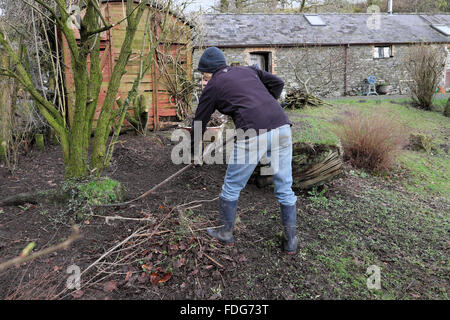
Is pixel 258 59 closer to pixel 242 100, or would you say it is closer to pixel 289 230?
pixel 242 100

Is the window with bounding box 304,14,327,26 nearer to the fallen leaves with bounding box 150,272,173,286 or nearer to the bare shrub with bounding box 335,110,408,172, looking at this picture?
the bare shrub with bounding box 335,110,408,172

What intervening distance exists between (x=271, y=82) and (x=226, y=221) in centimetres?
139

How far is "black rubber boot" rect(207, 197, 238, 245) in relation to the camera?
121 inches

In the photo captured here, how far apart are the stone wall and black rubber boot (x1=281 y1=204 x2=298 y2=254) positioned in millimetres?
15270

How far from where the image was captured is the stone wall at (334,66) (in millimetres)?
17922

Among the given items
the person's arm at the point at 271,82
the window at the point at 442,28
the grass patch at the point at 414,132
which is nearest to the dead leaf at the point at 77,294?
the person's arm at the point at 271,82

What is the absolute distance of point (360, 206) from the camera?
171 inches

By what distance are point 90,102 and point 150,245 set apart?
1.72m

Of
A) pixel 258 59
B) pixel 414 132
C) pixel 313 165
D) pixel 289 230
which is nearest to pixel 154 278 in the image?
pixel 289 230

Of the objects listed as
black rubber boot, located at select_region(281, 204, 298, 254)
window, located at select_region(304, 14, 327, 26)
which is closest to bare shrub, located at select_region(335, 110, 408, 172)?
black rubber boot, located at select_region(281, 204, 298, 254)

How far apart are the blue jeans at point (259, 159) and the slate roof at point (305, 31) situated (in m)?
15.1

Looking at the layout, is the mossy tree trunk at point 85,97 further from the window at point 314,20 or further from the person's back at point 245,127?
A: the window at point 314,20
